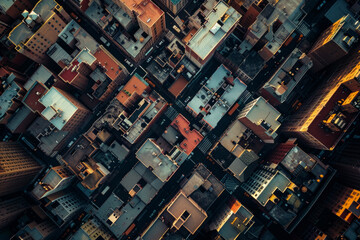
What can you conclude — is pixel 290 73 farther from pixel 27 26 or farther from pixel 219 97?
pixel 27 26

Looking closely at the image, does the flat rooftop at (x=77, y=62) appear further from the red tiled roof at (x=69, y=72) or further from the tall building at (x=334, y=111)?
the tall building at (x=334, y=111)

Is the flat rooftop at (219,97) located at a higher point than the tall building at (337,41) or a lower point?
lower

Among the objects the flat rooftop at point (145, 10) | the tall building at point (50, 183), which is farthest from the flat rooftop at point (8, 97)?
the flat rooftop at point (145, 10)

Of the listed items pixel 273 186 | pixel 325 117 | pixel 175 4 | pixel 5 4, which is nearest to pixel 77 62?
pixel 5 4

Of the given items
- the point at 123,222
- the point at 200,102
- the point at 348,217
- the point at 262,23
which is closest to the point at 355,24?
the point at 262,23

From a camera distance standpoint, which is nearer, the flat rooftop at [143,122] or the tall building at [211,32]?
the tall building at [211,32]

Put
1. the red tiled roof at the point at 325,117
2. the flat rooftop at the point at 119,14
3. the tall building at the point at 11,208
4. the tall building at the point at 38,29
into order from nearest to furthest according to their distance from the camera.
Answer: the red tiled roof at the point at 325,117 → the tall building at the point at 38,29 → the tall building at the point at 11,208 → the flat rooftop at the point at 119,14
